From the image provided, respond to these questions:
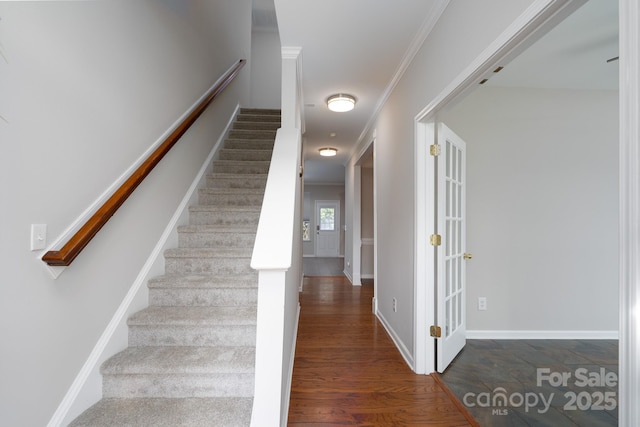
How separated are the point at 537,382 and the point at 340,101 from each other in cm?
294

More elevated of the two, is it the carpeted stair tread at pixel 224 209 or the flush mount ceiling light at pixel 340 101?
the flush mount ceiling light at pixel 340 101

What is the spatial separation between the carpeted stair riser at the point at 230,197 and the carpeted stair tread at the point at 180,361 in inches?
56.0

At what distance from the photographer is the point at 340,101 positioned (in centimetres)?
289

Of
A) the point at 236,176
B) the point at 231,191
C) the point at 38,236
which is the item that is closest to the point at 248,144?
the point at 236,176

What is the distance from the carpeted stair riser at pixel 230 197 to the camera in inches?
106

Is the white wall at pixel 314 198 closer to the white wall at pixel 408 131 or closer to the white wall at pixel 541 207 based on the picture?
the white wall at pixel 408 131

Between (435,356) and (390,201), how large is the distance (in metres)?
1.46

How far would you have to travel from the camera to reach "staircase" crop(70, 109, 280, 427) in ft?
4.41

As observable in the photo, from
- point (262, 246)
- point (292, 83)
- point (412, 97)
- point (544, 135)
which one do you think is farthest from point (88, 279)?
point (544, 135)

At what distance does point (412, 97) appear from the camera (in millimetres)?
2201

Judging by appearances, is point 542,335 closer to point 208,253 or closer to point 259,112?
point 208,253

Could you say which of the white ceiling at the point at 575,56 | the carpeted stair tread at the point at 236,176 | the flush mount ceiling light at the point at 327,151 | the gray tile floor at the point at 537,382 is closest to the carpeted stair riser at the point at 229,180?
the carpeted stair tread at the point at 236,176

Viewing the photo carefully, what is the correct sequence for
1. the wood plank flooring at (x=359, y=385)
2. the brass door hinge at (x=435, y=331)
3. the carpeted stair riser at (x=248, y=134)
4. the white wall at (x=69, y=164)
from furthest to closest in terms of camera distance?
the carpeted stair riser at (x=248, y=134) → the brass door hinge at (x=435, y=331) → the wood plank flooring at (x=359, y=385) → the white wall at (x=69, y=164)

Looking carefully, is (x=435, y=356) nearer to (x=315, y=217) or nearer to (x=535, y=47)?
(x=535, y=47)
